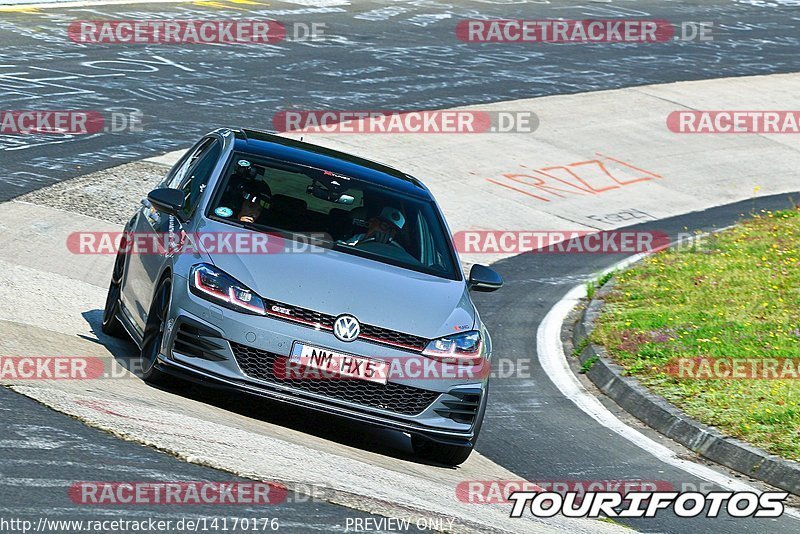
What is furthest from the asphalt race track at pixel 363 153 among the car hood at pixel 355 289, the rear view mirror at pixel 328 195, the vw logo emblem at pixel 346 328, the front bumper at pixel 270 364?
the rear view mirror at pixel 328 195

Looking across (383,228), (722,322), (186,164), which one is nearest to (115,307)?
(186,164)

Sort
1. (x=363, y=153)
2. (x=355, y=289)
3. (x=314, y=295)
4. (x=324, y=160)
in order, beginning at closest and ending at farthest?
(x=314, y=295) < (x=355, y=289) < (x=324, y=160) < (x=363, y=153)

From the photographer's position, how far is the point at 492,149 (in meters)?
20.4

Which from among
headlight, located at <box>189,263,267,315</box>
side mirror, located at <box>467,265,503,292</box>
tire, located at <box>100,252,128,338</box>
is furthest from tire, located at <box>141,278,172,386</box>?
side mirror, located at <box>467,265,503,292</box>

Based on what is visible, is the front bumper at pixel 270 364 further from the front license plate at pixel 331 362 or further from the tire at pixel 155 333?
the tire at pixel 155 333

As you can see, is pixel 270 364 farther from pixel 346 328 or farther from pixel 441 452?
pixel 441 452

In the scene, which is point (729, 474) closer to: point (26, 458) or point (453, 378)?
point (453, 378)

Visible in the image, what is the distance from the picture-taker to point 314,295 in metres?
7.46

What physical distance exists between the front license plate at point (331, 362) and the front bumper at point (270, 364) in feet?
0.12

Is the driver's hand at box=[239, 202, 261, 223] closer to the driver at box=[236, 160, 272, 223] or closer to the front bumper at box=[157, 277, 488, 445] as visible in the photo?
the driver at box=[236, 160, 272, 223]

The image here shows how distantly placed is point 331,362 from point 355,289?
518 mm

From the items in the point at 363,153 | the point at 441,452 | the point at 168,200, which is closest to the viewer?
the point at 441,452

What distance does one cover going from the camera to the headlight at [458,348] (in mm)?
7574

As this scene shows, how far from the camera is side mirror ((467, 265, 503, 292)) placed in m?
8.73
